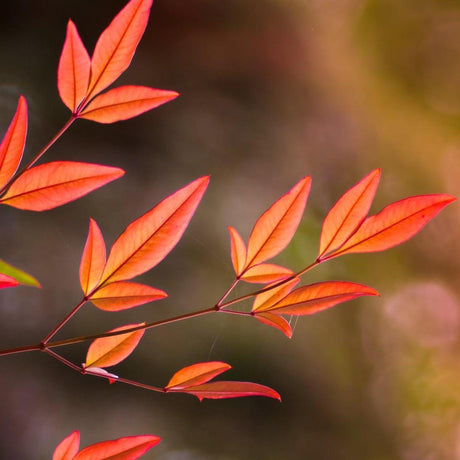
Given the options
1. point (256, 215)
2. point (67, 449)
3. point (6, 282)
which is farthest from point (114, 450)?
point (256, 215)

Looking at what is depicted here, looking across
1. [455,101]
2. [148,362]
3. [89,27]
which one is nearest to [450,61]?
[455,101]

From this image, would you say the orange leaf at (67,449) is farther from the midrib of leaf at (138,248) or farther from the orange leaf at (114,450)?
the midrib of leaf at (138,248)

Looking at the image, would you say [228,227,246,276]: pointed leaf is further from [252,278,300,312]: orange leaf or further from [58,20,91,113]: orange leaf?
[58,20,91,113]: orange leaf

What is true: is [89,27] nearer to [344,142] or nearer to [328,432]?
[344,142]

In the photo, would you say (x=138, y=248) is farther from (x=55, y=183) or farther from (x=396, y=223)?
(x=396, y=223)

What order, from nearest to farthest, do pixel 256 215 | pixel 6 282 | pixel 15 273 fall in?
pixel 6 282 < pixel 15 273 < pixel 256 215

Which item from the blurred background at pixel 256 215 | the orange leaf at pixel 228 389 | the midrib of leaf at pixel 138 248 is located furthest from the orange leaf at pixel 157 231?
the blurred background at pixel 256 215
